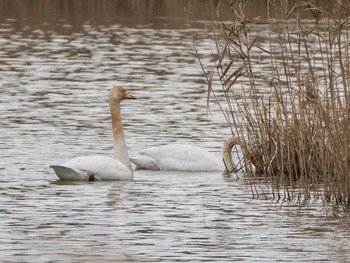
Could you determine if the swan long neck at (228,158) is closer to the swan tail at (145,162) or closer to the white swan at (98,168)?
the swan tail at (145,162)

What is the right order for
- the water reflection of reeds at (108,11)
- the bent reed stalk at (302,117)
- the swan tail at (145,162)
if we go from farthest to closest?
the water reflection of reeds at (108,11) < the swan tail at (145,162) < the bent reed stalk at (302,117)

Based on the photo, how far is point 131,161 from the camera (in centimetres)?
1445

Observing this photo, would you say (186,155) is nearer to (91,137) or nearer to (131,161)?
(131,161)

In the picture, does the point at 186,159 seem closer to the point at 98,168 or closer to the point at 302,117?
the point at 98,168

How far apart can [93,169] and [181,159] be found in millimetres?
1357

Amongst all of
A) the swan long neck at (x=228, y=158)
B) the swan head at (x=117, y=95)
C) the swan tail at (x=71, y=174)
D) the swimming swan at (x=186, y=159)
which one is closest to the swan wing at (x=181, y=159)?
the swimming swan at (x=186, y=159)

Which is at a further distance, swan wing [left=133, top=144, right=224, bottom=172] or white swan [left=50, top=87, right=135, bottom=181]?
swan wing [left=133, top=144, right=224, bottom=172]

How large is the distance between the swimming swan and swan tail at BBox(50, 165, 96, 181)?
1138 mm

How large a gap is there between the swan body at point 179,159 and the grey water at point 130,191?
125mm

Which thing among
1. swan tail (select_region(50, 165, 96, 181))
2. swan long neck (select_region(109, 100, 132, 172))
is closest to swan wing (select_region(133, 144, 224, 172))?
swan long neck (select_region(109, 100, 132, 172))

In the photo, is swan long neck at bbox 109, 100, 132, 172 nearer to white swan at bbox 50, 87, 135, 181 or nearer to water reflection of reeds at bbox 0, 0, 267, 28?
white swan at bbox 50, 87, 135, 181

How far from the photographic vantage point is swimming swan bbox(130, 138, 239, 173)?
1422 centimetres

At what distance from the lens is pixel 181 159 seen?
14.2 meters

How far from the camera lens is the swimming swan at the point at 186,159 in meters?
14.2
